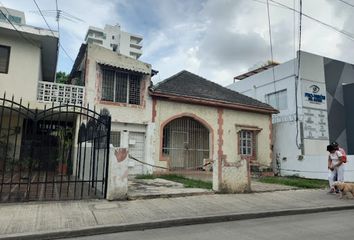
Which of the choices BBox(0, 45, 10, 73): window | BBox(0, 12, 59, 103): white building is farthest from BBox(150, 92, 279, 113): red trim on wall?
BBox(0, 45, 10, 73): window

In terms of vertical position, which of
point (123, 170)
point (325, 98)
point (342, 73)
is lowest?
point (123, 170)

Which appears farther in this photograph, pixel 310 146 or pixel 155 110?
pixel 310 146

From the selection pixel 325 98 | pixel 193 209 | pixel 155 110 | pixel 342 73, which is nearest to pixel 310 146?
pixel 325 98

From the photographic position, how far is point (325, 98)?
20141 millimetres

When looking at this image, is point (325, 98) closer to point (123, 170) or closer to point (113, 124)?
point (113, 124)

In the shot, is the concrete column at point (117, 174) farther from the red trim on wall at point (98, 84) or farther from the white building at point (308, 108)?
the white building at point (308, 108)

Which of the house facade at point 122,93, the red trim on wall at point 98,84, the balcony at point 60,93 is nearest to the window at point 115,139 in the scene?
the house facade at point 122,93

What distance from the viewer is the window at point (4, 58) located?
44.8 ft

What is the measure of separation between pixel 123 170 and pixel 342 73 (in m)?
18.6

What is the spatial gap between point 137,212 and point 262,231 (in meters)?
2.72

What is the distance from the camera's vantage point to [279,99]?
68.7 feet

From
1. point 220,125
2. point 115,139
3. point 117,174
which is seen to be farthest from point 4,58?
point 220,125

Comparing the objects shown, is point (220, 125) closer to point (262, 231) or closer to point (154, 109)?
point (154, 109)

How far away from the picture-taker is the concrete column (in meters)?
8.32
